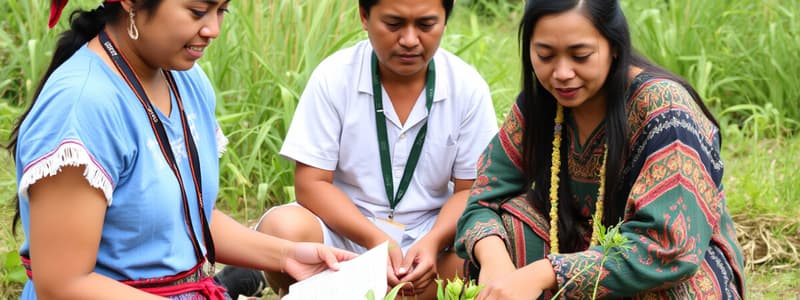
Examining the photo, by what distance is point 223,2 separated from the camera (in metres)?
2.51

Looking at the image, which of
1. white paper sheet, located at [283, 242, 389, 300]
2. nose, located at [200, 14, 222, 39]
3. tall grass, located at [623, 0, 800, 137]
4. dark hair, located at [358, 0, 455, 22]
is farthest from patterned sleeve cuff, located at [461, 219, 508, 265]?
tall grass, located at [623, 0, 800, 137]

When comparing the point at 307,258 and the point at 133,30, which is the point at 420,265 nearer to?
the point at 307,258

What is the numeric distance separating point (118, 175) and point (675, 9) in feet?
12.5

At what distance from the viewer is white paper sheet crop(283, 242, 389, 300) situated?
2605mm

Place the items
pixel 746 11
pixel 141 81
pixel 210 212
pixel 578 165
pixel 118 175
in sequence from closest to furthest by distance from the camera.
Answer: pixel 118 175
pixel 141 81
pixel 210 212
pixel 578 165
pixel 746 11

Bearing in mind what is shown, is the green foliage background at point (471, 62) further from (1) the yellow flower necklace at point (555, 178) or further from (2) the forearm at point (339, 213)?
(1) the yellow flower necklace at point (555, 178)

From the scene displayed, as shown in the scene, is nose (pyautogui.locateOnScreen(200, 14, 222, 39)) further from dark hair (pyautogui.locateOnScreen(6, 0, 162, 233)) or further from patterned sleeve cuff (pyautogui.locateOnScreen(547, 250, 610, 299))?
patterned sleeve cuff (pyautogui.locateOnScreen(547, 250, 610, 299))

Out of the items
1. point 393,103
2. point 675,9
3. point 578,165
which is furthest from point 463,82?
point 675,9

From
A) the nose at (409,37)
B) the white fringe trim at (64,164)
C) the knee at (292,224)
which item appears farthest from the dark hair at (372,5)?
the white fringe trim at (64,164)

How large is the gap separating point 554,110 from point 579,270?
52cm

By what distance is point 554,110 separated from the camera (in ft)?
9.89

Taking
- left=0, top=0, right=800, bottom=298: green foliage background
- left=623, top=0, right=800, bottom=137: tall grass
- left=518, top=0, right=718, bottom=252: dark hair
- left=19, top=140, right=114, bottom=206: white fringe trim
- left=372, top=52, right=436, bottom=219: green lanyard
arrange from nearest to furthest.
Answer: left=19, top=140, right=114, bottom=206: white fringe trim
left=518, top=0, right=718, bottom=252: dark hair
left=372, top=52, right=436, bottom=219: green lanyard
left=0, top=0, right=800, bottom=298: green foliage background
left=623, top=0, right=800, bottom=137: tall grass

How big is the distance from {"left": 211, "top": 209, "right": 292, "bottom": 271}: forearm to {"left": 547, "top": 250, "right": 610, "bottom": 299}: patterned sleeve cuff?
2.39 feet

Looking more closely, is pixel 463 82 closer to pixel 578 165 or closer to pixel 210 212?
pixel 578 165
